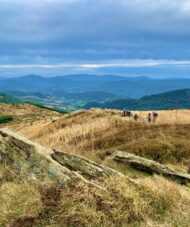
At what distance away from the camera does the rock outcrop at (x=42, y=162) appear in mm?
10680

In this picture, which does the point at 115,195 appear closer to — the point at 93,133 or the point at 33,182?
the point at 33,182

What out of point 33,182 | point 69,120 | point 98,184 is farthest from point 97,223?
point 69,120

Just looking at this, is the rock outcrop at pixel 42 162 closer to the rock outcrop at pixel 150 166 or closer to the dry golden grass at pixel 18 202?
the dry golden grass at pixel 18 202

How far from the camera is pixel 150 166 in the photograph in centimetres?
Result: 1314

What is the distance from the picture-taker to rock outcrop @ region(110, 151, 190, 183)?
12.4 m

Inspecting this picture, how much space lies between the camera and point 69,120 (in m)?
37.9

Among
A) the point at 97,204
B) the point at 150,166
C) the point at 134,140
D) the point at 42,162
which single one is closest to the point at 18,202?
the point at 42,162

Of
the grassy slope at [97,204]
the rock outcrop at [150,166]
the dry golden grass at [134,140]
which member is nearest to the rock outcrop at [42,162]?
the grassy slope at [97,204]

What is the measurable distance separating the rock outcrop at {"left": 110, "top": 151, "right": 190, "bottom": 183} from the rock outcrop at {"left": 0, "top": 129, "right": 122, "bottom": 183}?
94.9 inches

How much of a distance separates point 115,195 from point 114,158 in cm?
545

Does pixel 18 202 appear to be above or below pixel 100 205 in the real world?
below

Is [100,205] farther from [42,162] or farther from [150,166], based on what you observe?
[150,166]

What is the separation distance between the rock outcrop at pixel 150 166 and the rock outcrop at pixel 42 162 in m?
2.41

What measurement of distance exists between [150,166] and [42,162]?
3.67 metres
